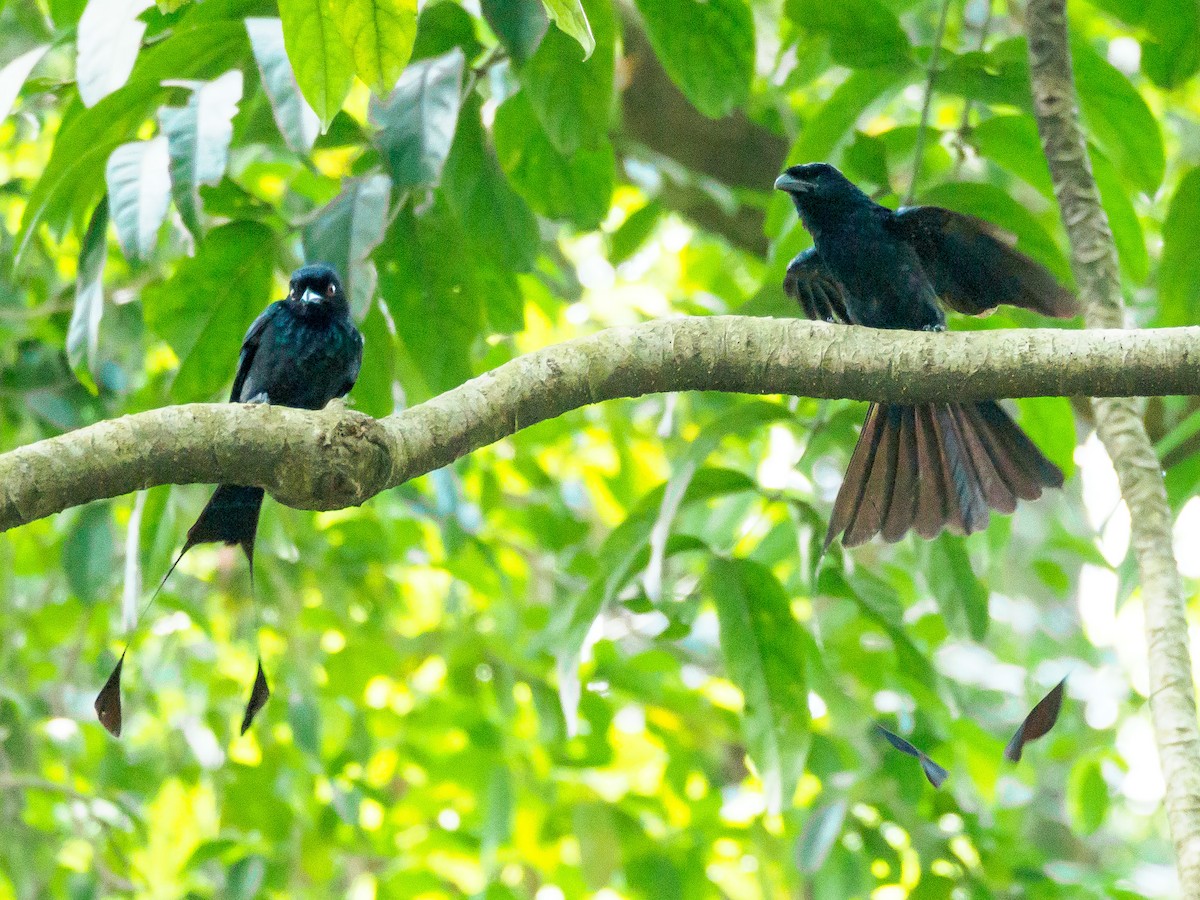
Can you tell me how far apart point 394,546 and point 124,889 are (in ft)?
4.74

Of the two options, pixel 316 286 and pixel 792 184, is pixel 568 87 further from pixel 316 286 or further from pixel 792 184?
pixel 316 286

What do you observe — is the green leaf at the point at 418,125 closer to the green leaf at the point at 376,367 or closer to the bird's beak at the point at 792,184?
the green leaf at the point at 376,367

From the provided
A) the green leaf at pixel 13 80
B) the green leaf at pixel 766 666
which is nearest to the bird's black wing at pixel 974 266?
the green leaf at pixel 766 666

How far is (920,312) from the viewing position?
2729 millimetres

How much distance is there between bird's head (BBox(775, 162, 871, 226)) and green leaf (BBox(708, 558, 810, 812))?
2.62 ft

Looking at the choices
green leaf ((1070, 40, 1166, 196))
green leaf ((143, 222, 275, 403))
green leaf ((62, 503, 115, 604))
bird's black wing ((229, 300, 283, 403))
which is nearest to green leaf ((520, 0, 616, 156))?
green leaf ((143, 222, 275, 403))

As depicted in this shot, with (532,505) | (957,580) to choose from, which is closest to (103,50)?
(957,580)

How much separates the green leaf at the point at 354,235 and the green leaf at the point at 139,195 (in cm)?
28

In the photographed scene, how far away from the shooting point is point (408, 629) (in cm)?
596

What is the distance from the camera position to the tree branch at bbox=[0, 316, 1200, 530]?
4.53 feet

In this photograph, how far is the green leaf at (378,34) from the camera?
4.03 ft

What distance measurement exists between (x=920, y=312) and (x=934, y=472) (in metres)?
0.40

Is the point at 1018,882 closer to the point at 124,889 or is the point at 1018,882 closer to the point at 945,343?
the point at 945,343

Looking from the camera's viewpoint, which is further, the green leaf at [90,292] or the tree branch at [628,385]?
the green leaf at [90,292]
